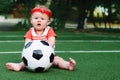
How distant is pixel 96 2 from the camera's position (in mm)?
14453

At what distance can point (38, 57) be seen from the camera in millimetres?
5293

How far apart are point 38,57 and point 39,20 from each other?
67 centimetres

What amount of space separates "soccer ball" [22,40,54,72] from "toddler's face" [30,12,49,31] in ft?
1.26

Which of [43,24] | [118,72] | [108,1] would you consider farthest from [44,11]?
[108,1]

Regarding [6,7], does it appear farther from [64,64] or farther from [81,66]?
[64,64]

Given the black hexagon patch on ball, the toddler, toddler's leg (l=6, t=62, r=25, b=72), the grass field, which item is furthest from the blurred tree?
the black hexagon patch on ball

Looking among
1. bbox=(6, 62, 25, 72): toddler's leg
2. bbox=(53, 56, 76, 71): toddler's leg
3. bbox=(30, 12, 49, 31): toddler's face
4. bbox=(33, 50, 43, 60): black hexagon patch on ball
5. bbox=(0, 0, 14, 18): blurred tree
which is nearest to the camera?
bbox=(33, 50, 43, 60): black hexagon patch on ball

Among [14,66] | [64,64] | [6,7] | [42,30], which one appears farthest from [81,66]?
[6,7]

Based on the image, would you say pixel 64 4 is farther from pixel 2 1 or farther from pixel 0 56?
pixel 0 56

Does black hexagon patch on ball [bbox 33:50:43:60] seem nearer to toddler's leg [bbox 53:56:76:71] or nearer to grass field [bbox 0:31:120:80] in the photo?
grass field [bbox 0:31:120:80]

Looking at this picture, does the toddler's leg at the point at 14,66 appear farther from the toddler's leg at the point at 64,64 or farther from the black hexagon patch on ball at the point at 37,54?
the toddler's leg at the point at 64,64

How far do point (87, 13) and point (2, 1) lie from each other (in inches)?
138

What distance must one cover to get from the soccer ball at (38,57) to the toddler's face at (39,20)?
1.26 feet

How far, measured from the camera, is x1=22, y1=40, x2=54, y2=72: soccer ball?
530 centimetres
